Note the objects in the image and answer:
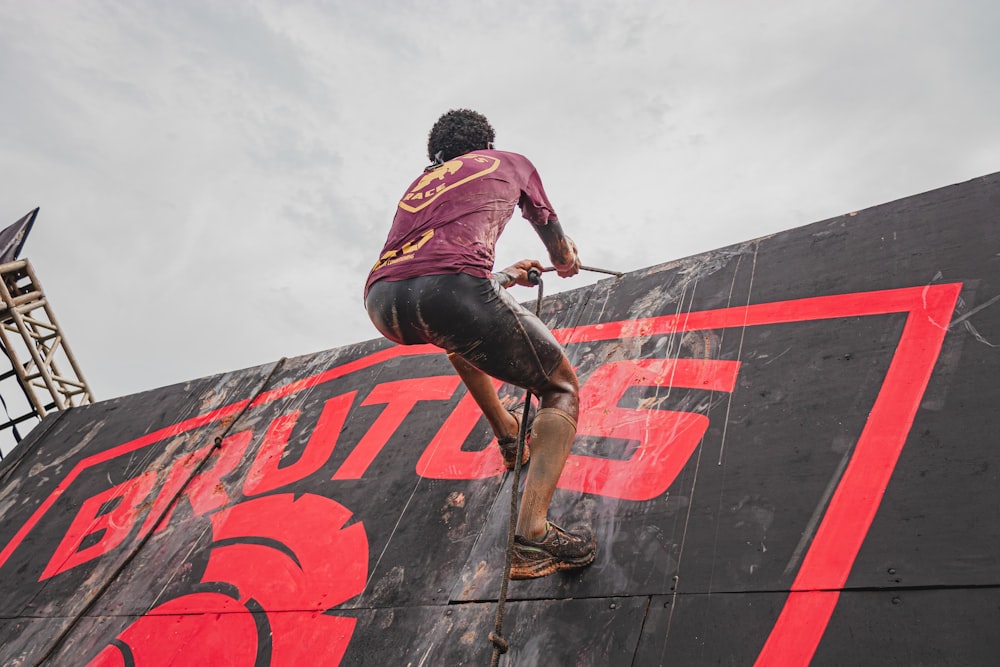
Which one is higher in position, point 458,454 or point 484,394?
point 484,394

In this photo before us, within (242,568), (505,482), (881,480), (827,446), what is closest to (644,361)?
A: (505,482)

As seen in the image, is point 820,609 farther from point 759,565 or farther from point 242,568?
point 242,568

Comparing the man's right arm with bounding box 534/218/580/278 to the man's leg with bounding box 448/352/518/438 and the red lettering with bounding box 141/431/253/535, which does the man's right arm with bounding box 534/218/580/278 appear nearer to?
the man's leg with bounding box 448/352/518/438

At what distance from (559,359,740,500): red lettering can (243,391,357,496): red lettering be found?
1778 mm

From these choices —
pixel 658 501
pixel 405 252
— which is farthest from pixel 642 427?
pixel 405 252

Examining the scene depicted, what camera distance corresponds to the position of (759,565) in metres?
2.25

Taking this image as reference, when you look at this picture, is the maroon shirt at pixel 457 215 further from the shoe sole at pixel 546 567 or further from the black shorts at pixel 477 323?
the shoe sole at pixel 546 567

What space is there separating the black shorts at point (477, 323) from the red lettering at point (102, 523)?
323 cm

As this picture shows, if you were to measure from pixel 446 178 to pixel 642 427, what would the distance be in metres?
1.29

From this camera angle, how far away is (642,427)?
10.2 ft

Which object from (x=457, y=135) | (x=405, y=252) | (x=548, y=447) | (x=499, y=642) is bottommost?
(x=499, y=642)

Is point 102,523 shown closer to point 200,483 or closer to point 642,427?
point 200,483

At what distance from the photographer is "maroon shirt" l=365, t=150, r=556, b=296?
264 centimetres

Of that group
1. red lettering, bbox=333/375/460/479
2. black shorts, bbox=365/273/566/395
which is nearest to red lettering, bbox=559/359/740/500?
black shorts, bbox=365/273/566/395
